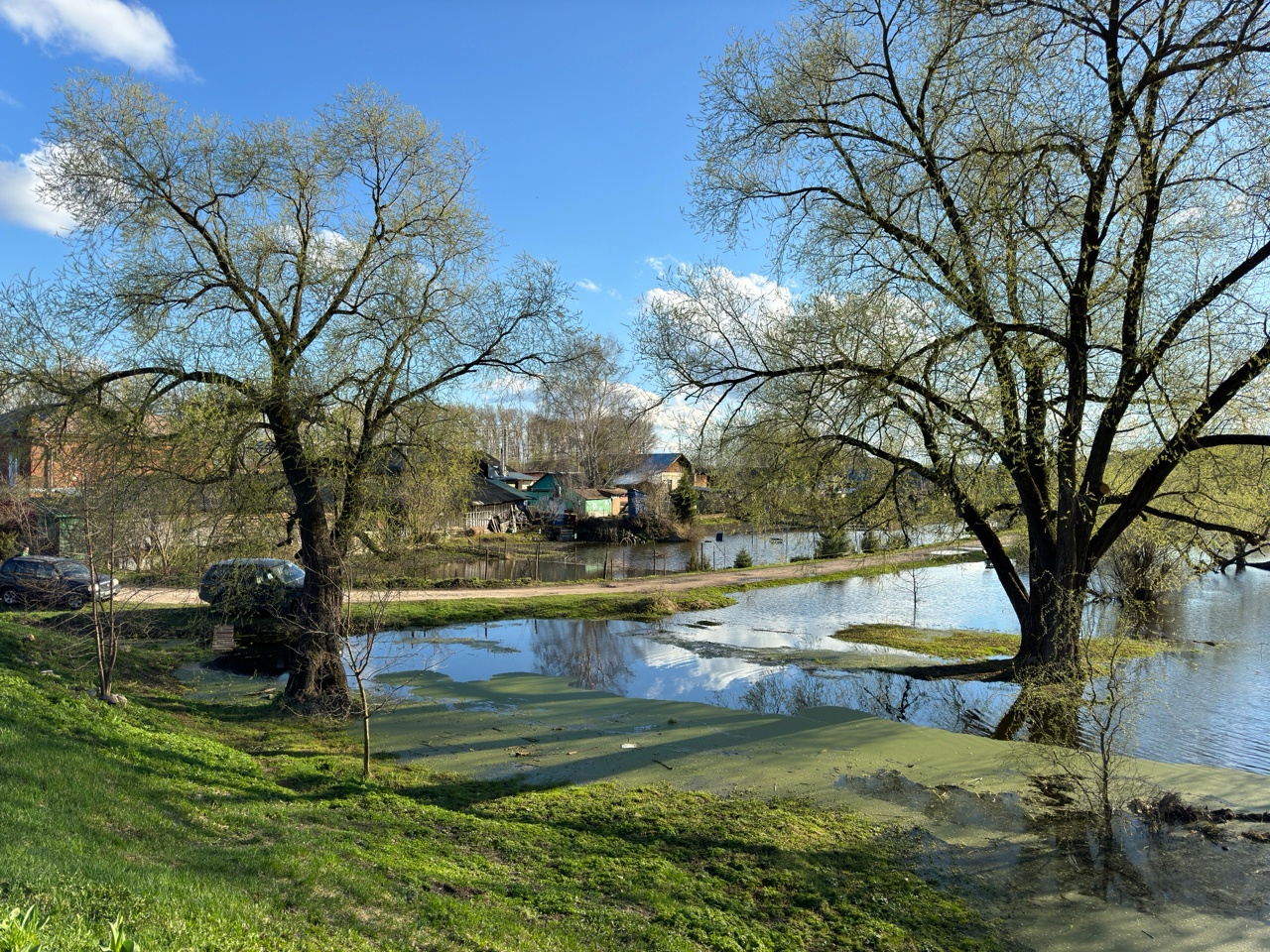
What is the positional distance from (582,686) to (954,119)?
42.5 feet

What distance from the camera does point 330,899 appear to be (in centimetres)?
531

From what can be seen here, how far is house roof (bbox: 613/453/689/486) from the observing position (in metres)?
73.9

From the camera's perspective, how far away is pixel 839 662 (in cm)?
1912

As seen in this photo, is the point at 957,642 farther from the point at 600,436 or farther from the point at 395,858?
the point at 600,436

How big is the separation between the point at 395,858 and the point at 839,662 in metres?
14.5

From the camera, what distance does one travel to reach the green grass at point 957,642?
1948 centimetres

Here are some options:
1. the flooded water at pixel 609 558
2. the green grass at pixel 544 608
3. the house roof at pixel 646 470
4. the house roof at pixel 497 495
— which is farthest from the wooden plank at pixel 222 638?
the house roof at pixel 646 470

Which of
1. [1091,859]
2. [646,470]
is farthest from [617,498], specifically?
[1091,859]

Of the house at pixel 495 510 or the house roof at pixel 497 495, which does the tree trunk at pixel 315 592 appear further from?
the house roof at pixel 497 495

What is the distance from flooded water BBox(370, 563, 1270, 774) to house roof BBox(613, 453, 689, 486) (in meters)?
44.4

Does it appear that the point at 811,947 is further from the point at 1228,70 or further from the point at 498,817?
the point at 1228,70

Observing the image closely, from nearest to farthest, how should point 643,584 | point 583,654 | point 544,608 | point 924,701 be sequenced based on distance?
point 924,701 < point 583,654 < point 544,608 < point 643,584

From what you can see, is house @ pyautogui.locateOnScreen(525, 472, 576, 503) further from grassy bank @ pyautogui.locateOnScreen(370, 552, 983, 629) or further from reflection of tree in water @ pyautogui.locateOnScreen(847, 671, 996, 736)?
reflection of tree in water @ pyautogui.locateOnScreen(847, 671, 996, 736)

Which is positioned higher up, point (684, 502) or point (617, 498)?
point (617, 498)
